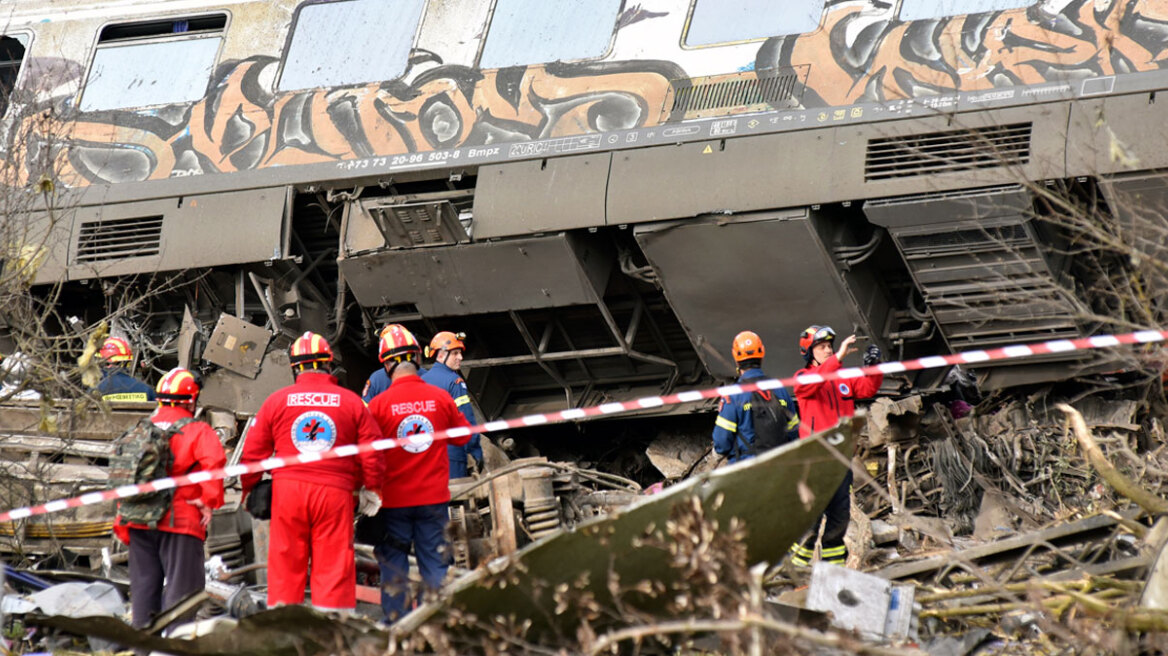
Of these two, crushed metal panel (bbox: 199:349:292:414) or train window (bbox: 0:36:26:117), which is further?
train window (bbox: 0:36:26:117)

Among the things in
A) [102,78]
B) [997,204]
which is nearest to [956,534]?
[997,204]

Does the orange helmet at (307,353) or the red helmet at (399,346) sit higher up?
the red helmet at (399,346)

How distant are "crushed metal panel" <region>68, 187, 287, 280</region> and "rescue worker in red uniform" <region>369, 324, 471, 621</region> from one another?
11.4 ft

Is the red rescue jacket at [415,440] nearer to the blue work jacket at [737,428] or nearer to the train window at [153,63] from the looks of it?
the blue work jacket at [737,428]

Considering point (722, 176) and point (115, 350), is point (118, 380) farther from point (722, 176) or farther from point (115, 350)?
point (722, 176)

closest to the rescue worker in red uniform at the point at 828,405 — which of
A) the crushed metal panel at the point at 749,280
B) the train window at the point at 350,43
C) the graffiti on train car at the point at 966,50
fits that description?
the crushed metal panel at the point at 749,280

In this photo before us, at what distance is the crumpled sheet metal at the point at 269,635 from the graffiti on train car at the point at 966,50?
5100 mm

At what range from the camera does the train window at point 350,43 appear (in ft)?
35.9

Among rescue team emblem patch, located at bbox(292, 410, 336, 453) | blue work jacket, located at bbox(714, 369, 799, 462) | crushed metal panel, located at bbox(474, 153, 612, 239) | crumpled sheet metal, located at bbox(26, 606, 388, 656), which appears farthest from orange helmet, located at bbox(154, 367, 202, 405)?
crushed metal panel, located at bbox(474, 153, 612, 239)

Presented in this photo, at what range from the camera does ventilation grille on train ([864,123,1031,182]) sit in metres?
8.76

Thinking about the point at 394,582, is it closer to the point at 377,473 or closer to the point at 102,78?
the point at 377,473

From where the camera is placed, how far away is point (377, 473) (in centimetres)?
702

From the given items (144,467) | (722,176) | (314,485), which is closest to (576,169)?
(722,176)

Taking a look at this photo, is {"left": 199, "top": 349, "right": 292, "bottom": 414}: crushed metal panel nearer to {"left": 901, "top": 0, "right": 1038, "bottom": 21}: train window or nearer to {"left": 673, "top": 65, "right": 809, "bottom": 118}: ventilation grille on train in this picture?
{"left": 673, "top": 65, "right": 809, "bottom": 118}: ventilation grille on train
